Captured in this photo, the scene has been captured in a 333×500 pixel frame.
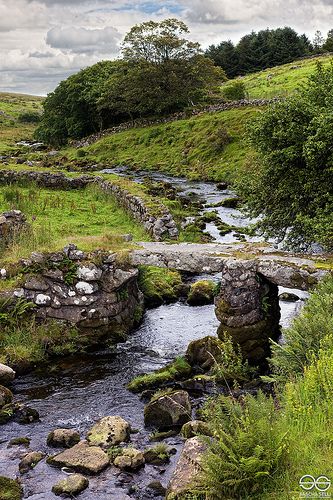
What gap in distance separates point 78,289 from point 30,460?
6309mm

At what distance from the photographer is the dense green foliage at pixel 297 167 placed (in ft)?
51.4

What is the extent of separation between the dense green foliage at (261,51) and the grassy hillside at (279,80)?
1821cm

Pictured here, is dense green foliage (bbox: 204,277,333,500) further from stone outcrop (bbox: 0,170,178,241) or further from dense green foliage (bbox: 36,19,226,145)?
dense green foliage (bbox: 36,19,226,145)

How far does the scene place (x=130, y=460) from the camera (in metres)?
9.76

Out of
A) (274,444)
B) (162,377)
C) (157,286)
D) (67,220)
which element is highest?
(67,220)

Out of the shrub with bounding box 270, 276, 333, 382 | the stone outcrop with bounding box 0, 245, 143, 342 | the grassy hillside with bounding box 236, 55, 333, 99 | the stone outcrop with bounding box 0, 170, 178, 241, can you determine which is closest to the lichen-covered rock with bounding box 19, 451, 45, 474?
the shrub with bounding box 270, 276, 333, 382

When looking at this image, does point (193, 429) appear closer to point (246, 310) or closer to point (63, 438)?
point (63, 438)

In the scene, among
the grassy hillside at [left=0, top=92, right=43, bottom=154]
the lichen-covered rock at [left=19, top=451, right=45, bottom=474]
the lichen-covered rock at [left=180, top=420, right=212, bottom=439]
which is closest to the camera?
the lichen-covered rock at [left=19, top=451, right=45, bottom=474]

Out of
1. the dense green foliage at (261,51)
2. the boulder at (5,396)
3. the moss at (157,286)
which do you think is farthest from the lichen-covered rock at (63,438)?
the dense green foliage at (261,51)

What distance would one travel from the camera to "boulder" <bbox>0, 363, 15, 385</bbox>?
13.1 metres

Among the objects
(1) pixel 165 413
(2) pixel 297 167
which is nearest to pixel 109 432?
(1) pixel 165 413

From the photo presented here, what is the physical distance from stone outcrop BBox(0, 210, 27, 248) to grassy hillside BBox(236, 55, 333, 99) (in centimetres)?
4077

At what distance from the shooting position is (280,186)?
1780 cm

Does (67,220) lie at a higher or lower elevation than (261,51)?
lower
